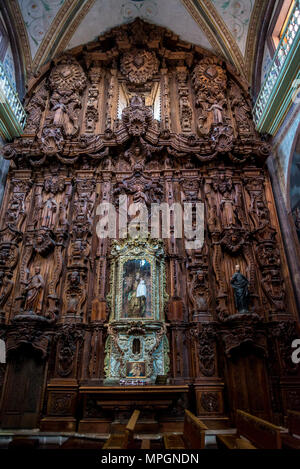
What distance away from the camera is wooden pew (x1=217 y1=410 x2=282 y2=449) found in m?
3.70

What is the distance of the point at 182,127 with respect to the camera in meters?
10.9

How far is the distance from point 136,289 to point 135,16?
10771 mm

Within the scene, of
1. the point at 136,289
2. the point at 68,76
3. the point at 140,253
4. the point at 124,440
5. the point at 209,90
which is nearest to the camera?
the point at 124,440

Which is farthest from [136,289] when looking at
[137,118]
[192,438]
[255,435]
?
[137,118]

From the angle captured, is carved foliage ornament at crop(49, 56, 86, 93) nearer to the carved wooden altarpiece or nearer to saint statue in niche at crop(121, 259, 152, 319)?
the carved wooden altarpiece

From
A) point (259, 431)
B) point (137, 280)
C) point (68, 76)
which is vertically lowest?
point (259, 431)

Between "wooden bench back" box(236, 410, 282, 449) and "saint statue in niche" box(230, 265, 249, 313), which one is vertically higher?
"saint statue in niche" box(230, 265, 249, 313)

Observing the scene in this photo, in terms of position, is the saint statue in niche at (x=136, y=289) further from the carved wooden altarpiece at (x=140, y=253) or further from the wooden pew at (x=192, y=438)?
the wooden pew at (x=192, y=438)

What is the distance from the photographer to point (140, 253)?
885 cm

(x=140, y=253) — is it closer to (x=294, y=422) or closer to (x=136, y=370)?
(x=136, y=370)

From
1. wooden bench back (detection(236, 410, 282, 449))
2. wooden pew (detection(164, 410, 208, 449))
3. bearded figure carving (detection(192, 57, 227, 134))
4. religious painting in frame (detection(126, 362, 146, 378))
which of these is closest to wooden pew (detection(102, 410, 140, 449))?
wooden pew (detection(164, 410, 208, 449))

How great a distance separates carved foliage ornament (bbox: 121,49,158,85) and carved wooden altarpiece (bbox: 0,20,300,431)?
5 centimetres

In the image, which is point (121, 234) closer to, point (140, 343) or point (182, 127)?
point (140, 343)

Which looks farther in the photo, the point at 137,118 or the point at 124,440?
the point at 137,118
